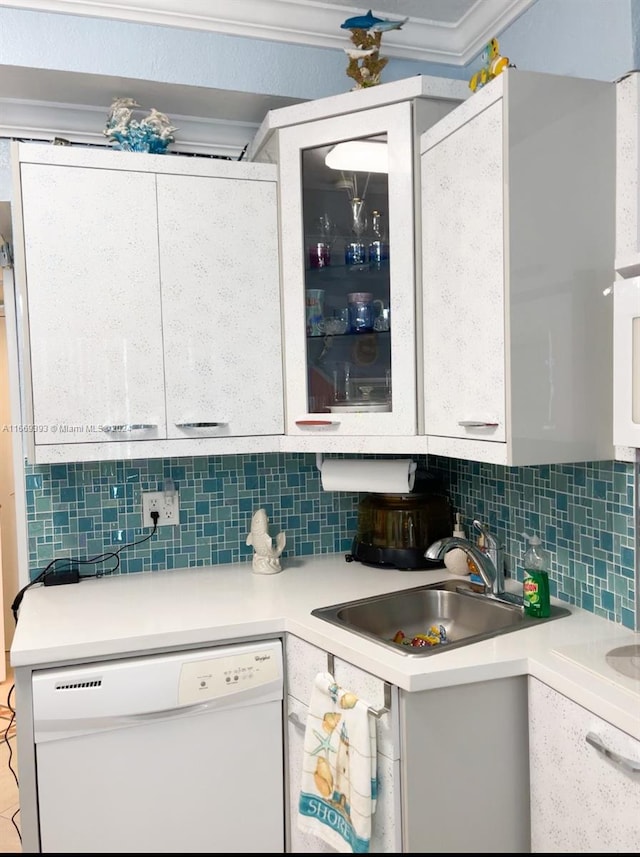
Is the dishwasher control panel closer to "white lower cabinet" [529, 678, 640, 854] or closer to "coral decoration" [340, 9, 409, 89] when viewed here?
"white lower cabinet" [529, 678, 640, 854]

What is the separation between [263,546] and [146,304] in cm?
80

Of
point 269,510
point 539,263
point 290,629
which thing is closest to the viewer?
point 539,263

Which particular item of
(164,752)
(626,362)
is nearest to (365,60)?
(626,362)

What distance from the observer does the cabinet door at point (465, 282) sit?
1.61m

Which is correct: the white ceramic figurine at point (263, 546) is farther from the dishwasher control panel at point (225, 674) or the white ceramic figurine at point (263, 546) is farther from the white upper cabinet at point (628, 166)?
the white upper cabinet at point (628, 166)

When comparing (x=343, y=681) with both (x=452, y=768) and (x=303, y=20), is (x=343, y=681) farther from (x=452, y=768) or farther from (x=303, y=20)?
(x=303, y=20)

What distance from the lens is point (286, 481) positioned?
2.45 m

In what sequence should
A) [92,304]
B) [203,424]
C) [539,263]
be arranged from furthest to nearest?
[203,424]
[92,304]
[539,263]

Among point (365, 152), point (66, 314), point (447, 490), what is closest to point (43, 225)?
point (66, 314)

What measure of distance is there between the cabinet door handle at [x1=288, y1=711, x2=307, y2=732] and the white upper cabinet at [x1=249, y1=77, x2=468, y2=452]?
706 millimetres

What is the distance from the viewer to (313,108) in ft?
6.58

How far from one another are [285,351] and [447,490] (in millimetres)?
800

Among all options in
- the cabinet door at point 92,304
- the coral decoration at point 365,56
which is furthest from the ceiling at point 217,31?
the cabinet door at point 92,304

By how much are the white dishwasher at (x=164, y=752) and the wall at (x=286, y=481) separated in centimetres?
63
